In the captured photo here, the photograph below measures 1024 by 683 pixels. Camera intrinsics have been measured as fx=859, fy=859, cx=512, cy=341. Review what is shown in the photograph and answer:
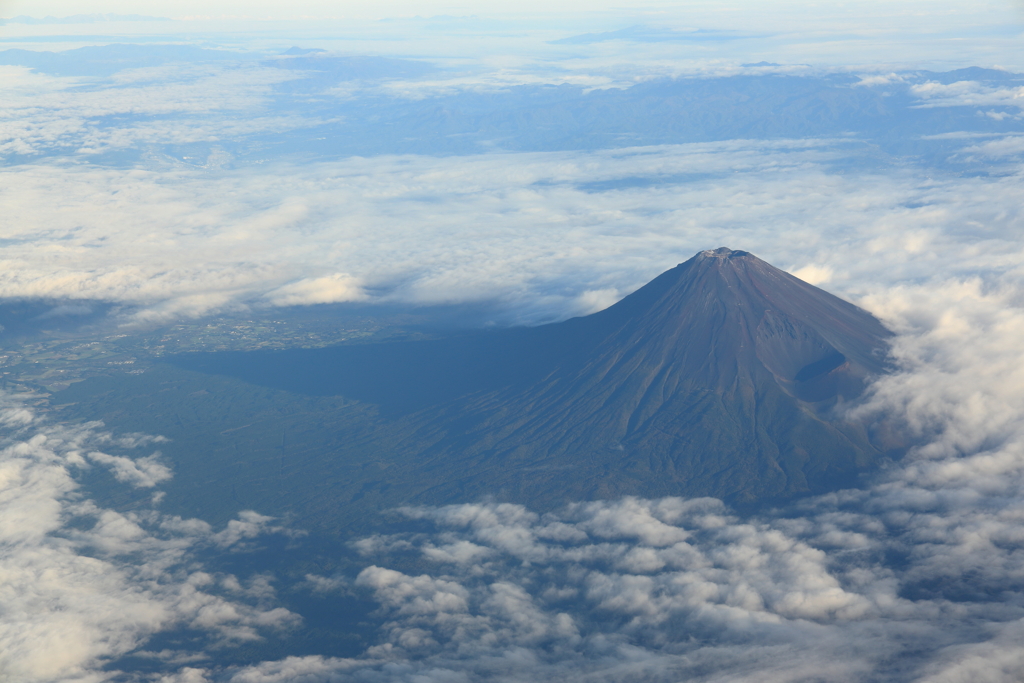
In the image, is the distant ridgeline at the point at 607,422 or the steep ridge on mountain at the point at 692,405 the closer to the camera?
the steep ridge on mountain at the point at 692,405

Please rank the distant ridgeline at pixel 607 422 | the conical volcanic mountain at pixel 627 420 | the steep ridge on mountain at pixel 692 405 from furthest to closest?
the distant ridgeline at pixel 607 422
the conical volcanic mountain at pixel 627 420
the steep ridge on mountain at pixel 692 405

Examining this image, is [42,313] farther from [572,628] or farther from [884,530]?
[884,530]

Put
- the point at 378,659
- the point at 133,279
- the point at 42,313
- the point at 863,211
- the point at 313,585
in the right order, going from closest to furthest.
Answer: the point at 378,659
the point at 313,585
the point at 42,313
the point at 133,279
the point at 863,211

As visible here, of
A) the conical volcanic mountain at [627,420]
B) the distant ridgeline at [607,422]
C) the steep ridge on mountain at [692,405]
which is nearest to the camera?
the steep ridge on mountain at [692,405]

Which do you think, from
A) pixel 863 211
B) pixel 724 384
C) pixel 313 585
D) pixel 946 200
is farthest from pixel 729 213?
pixel 313 585

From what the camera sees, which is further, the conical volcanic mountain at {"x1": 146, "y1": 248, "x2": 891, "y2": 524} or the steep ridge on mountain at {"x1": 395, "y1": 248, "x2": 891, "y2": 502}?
the conical volcanic mountain at {"x1": 146, "y1": 248, "x2": 891, "y2": 524}

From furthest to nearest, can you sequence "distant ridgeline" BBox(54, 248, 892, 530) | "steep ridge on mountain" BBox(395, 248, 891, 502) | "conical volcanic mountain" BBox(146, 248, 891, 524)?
"distant ridgeline" BBox(54, 248, 892, 530) < "conical volcanic mountain" BBox(146, 248, 891, 524) < "steep ridge on mountain" BBox(395, 248, 891, 502)
